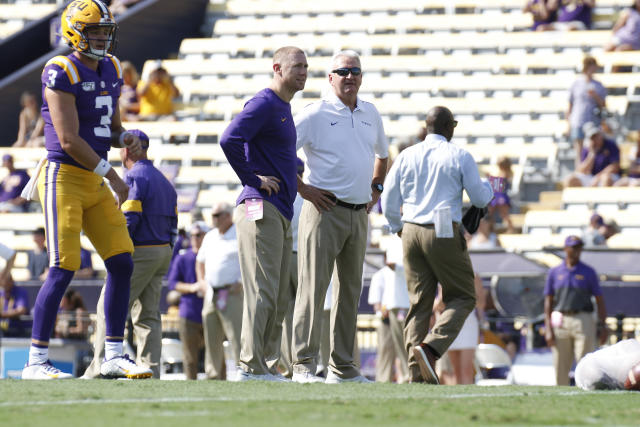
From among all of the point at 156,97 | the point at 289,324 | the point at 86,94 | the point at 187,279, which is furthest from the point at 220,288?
the point at 156,97

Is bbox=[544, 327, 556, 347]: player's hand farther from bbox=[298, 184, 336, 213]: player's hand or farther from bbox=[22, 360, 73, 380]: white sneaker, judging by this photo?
bbox=[22, 360, 73, 380]: white sneaker

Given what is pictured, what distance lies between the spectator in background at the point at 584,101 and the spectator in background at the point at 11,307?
21.0ft

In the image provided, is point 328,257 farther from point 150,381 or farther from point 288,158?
point 150,381

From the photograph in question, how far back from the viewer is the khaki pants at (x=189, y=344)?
38.2 ft

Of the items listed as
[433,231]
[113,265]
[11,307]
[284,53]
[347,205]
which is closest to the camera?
[113,265]

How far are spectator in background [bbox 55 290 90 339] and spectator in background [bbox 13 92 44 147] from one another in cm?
601

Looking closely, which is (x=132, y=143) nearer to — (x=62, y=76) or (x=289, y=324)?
(x=62, y=76)

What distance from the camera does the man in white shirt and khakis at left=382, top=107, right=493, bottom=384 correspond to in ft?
24.8

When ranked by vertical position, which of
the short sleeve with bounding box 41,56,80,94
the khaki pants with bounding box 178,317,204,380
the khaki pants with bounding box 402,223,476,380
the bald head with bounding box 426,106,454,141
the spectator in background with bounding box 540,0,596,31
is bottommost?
the khaki pants with bounding box 178,317,204,380

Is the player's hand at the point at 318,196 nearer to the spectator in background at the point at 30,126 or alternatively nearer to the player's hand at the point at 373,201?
the player's hand at the point at 373,201

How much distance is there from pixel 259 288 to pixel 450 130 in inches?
70.0

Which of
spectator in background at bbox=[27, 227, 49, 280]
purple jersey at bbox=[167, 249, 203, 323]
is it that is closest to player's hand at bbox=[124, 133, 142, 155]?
purple jersey at bbox=[167, 249, 203, 323]

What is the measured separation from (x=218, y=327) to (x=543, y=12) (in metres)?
→ 9.06

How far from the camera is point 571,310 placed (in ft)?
36.8
